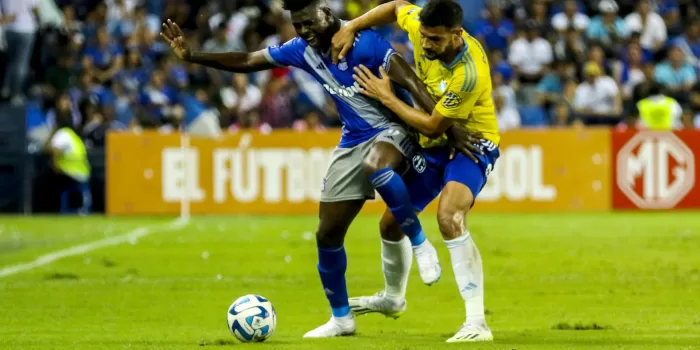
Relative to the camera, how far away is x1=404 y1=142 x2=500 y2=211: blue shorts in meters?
7.98

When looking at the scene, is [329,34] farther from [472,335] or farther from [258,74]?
[258,74]

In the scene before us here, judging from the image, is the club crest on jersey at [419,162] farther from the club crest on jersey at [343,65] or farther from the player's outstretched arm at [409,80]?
the club crest on jersey at [343,65]

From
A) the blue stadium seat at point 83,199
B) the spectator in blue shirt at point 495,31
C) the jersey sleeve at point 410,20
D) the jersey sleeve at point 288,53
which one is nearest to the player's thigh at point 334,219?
the jersey sleeve at point 288,53

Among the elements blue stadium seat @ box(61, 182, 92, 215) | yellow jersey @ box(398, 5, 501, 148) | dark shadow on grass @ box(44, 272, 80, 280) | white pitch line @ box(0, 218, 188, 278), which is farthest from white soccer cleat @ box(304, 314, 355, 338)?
blue stadium seat @ box(61, 182, 92, 215)

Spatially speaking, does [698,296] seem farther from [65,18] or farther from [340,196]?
[65,18]

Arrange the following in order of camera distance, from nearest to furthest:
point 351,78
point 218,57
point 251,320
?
point 251,320, point 351,78, point 218,57

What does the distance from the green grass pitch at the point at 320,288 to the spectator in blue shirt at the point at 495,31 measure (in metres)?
6.57

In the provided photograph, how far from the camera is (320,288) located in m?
11.2

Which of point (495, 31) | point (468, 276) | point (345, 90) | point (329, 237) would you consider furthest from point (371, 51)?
point (495, 31)

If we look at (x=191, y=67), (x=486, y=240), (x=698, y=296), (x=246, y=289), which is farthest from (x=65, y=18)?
(x=698, y=296)

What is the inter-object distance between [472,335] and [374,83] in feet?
5.48

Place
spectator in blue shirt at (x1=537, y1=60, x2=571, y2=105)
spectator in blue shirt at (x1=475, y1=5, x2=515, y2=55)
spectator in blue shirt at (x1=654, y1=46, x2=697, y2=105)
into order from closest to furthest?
spectator in blue shirt at (x1=537, y1=60, x2=571, y2=105) < spectator in blue shirt at (x1=654, y1=46, x2=697, y2=105) < spectator in blue shirt at (x1=475, y1=5, x2=515, y2=55)

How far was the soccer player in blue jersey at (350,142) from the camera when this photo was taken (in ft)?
26.2

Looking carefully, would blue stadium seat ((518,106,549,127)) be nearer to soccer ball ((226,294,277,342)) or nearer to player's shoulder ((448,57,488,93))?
player's shoulder ((448,57,488,93))
